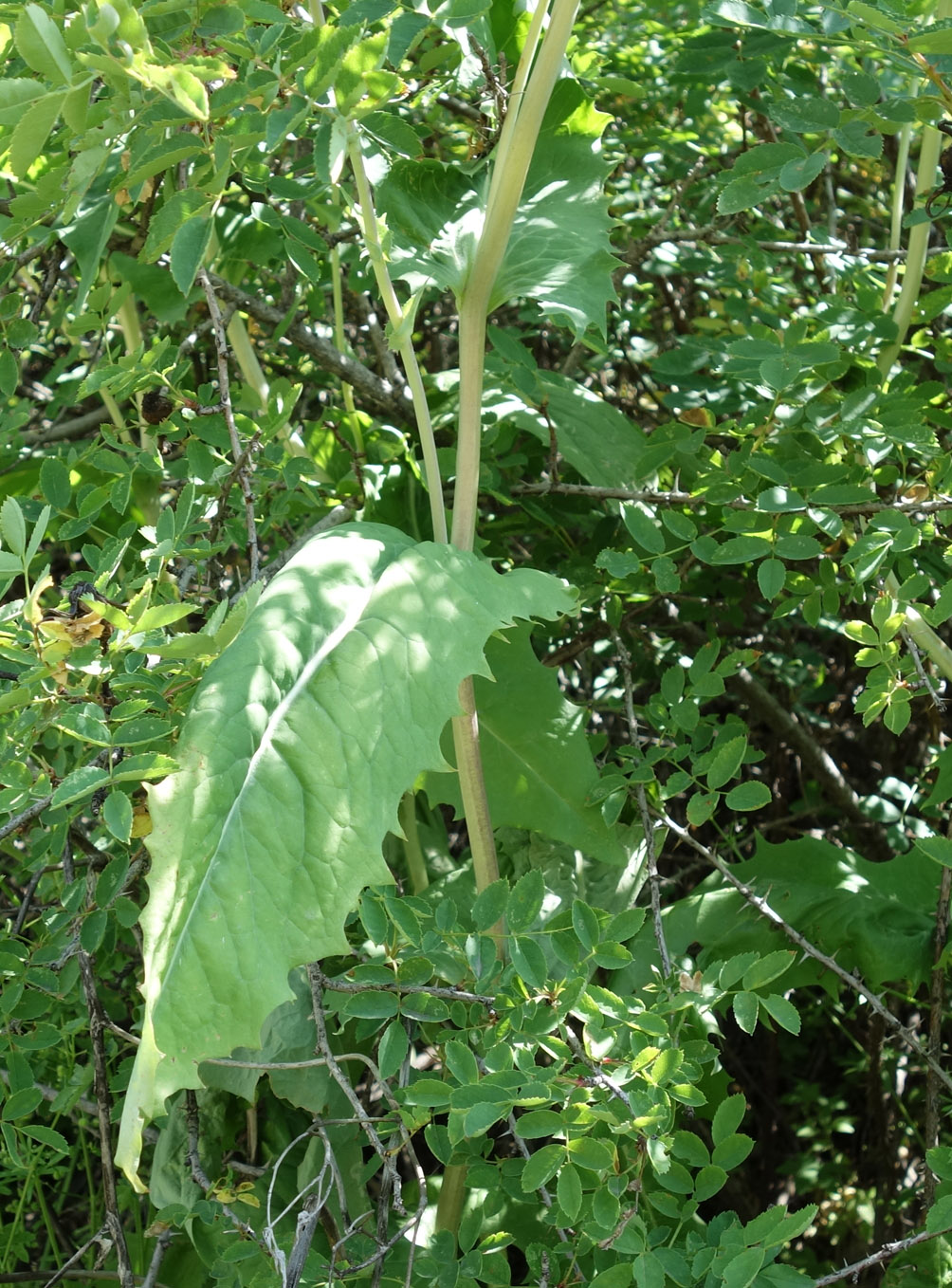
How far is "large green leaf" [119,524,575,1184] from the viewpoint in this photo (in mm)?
741

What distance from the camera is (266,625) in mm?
873

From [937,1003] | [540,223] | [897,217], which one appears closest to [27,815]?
[540,223]

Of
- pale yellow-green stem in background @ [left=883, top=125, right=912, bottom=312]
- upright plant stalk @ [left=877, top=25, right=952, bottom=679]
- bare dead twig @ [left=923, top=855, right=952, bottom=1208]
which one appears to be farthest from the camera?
pale yellow-green stem in background @ [left=883, top=125, right=912, bottom=312]

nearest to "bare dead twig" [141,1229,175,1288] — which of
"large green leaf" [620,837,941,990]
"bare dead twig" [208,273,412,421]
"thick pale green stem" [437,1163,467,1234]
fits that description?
"thick pale green stem" [437,1163,467,1234]

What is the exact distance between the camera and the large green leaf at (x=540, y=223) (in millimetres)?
1156

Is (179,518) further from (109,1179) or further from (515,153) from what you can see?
(109,1179)

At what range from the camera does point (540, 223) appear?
1.20m

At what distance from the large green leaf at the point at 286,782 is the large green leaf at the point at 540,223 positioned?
0.35m

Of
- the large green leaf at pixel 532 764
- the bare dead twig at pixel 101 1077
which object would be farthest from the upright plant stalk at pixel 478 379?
the bare dead twig at pixel 101 1077

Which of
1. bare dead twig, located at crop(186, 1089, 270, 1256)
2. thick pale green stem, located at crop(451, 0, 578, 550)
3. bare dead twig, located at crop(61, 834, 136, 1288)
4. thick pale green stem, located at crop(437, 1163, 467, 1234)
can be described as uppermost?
thick pale green stem, located at crop(451, 0, 578, 550)

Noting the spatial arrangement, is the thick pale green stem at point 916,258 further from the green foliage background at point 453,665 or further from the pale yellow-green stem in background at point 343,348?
the pale yellow-green stem in background at point 343,348

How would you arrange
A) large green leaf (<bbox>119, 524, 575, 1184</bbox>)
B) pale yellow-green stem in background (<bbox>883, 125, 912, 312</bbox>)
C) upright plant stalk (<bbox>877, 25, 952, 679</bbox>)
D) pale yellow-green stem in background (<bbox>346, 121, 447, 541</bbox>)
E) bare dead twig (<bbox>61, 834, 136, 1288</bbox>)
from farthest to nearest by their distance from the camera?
pale yellow-green stem in background (<bbox>883, 125, 912, 312</bbox>), upright plant stalk (<bbox>877, 25, 952, 679</bbox>), bare dead twig (<bbox>61, 834, 136, 1288</bbox>), pale yellow-green stem in background (<bbox>346, 121, 447, 541</bbox>), large green leaf (<bbox>119, 524, 575, 1184</bbox>)

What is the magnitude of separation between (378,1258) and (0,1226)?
84 cm

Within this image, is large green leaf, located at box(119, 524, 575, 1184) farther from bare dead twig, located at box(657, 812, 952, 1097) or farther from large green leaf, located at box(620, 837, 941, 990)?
large green leaf, located at box(620, 837, 941, 990)
